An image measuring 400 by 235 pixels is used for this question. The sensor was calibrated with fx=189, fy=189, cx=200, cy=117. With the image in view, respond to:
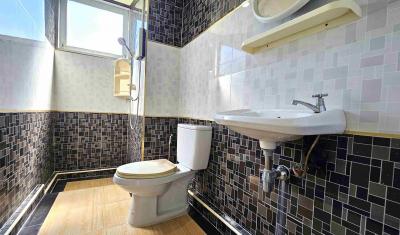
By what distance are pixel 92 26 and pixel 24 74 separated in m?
1.44

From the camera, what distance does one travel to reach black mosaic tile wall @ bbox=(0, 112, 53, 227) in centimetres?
116

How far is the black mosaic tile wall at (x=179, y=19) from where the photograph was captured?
1761mm

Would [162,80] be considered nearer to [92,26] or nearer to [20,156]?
[20,156]

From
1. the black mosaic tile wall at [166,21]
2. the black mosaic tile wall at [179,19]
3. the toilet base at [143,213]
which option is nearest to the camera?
the toilet base at [143,213]

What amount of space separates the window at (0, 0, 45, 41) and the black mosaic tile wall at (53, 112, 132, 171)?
1024 millimetres

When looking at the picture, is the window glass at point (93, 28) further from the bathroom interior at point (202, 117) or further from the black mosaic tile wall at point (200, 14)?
the black mosaic tile wall at point (200, 14)

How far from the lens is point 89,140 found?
8.27ft

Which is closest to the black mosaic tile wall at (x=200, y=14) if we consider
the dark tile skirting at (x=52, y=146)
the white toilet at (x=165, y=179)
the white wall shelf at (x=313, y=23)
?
the white wall shelf at (x=313, y=23)

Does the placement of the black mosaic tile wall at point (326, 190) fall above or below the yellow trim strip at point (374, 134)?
below

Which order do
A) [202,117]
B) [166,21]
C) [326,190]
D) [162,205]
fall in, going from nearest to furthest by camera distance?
[326,190], [162,205], [202,117], [166,21]

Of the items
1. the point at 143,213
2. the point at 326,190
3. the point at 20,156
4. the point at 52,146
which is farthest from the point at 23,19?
the point at 326,190

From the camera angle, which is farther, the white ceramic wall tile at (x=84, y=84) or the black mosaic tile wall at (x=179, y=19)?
the white ceramic wall tile at (x=84, y=84)

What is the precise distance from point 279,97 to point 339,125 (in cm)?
36

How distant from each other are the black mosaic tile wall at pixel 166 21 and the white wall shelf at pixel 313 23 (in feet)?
3.93
